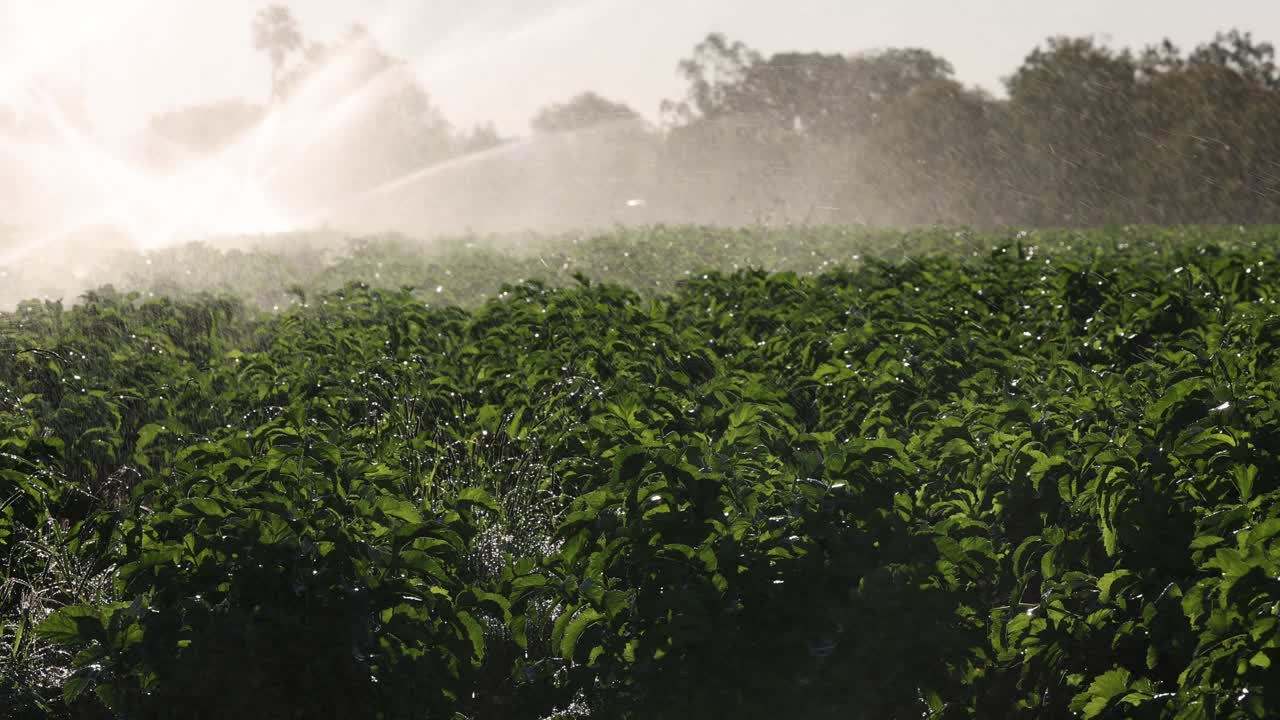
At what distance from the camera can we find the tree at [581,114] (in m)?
88.1

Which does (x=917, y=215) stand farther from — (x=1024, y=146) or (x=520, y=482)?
(x=520, y=482)

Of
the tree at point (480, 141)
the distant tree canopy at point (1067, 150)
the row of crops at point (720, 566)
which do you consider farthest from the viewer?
the tree at point (480, 141)

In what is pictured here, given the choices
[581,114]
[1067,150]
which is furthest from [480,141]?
[1067,150]

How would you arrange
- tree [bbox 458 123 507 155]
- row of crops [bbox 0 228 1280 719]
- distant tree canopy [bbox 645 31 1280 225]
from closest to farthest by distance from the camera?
row of crops [bbox 0 228 1280 719] < distant tree canopy [bbox 645 31 1280 225] < tree [bbox 458 123 507 155]

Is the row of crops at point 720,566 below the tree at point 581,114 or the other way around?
below

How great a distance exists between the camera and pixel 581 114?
88812mm

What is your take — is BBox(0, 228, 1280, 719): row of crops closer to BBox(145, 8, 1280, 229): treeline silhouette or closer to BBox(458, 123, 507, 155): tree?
BBox(145, 8, 1280, 229): treeline silhouette

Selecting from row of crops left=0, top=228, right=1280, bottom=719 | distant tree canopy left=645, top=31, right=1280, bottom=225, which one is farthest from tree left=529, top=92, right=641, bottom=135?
row of crops left=0, top=228, right=1280, bottom=719

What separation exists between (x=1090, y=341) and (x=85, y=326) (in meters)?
7.28

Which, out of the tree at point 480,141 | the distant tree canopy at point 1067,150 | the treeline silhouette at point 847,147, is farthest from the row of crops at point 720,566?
the tree at point 480,141

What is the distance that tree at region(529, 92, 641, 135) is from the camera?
88.1 meters

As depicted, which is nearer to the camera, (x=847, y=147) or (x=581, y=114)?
(x=847, y=147)

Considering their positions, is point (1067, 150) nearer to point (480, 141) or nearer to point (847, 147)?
point (847, 147)

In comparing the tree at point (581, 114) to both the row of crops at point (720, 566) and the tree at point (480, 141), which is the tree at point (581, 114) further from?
the row of crops at point (720, 566)
